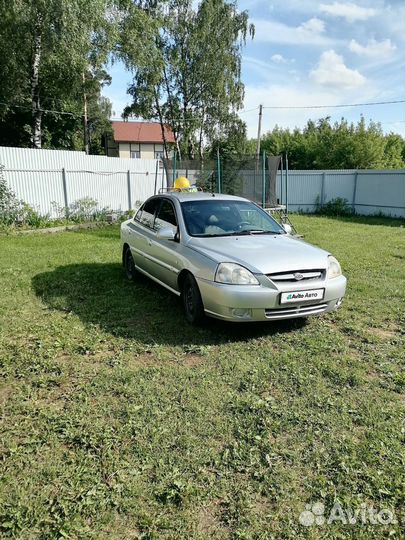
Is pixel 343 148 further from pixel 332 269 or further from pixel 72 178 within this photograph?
pixel 332 269

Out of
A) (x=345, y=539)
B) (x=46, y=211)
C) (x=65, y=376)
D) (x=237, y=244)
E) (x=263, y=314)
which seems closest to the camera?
(x=345, y=539)

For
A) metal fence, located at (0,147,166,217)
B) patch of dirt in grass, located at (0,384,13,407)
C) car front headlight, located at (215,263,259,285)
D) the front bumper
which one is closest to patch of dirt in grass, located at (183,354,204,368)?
the front bumper

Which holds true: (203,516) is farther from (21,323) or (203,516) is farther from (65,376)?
(21,323)

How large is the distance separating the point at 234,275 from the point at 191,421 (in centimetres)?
170

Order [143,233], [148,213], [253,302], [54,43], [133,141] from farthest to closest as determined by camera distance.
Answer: [133,141] < [54,43] < [148,213] < [143,233] < [253,302]

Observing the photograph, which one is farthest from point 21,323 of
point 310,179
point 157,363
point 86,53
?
point 310,179

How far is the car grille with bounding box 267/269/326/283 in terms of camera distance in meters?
4.23

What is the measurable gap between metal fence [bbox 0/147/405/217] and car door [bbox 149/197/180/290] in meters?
7.24

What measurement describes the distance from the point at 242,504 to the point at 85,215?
1372 cm

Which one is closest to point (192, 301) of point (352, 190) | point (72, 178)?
point (72, 178)

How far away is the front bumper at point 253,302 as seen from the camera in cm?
413

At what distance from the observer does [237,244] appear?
482 centimetres

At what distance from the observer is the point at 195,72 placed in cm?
2567

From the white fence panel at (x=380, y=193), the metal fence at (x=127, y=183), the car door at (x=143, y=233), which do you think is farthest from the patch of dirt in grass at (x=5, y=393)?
the white fence panel at (x=380, y=193)
